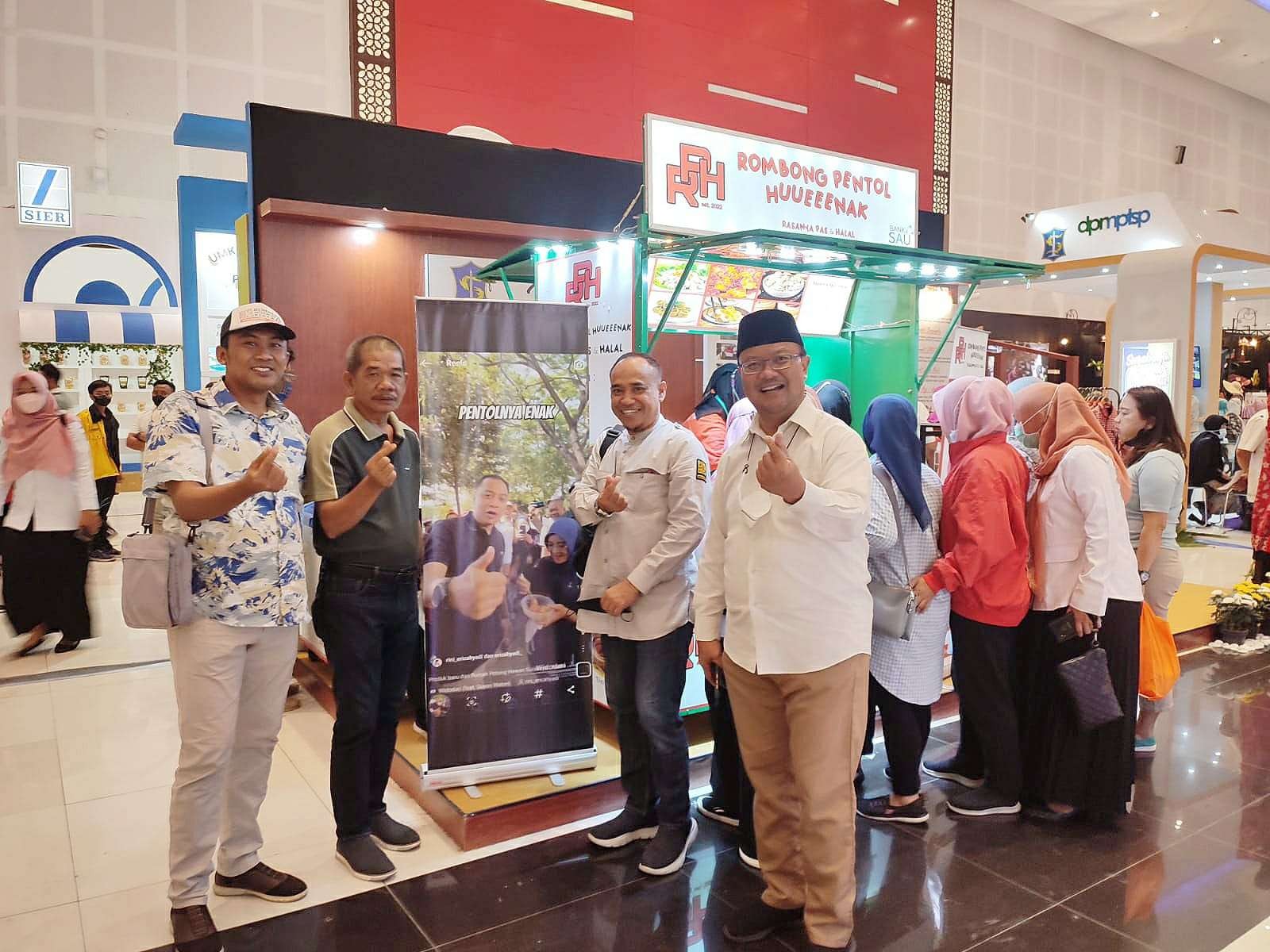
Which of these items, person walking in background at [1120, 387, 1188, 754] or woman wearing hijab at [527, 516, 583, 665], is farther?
person walking in background at [1120, 387, 1188, 754]

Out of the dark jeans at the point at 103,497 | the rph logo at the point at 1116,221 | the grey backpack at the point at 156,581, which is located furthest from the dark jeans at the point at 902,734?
the rph logo at the point at 1116,221

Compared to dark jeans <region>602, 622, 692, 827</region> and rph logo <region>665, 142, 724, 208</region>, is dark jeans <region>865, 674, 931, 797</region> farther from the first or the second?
rph logo <region>665, 142, 724, 208</region>

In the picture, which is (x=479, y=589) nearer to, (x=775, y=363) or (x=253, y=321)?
(x=253, y=321)

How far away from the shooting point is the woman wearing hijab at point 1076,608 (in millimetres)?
3146

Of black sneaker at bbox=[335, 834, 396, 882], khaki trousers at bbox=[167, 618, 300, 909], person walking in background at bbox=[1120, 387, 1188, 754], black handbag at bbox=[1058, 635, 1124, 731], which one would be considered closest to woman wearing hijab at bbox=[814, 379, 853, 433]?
black handbag at bbox=[1058, 635, 1124, 731]

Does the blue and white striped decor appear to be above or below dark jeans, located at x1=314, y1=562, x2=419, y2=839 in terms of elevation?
above

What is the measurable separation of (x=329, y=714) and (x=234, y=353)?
8.68 feet

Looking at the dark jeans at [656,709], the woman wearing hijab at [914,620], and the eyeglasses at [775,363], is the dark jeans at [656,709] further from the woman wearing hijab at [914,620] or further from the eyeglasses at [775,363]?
the eyeglasses at [775,363]

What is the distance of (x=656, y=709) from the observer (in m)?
2.90

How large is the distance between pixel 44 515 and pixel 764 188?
15.0ft

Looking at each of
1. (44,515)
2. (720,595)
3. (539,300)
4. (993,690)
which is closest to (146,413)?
(44,515)

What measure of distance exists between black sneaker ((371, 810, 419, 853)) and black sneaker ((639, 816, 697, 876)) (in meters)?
0.81

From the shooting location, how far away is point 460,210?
5844 mm

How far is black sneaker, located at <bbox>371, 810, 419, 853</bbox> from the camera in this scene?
308 cm
